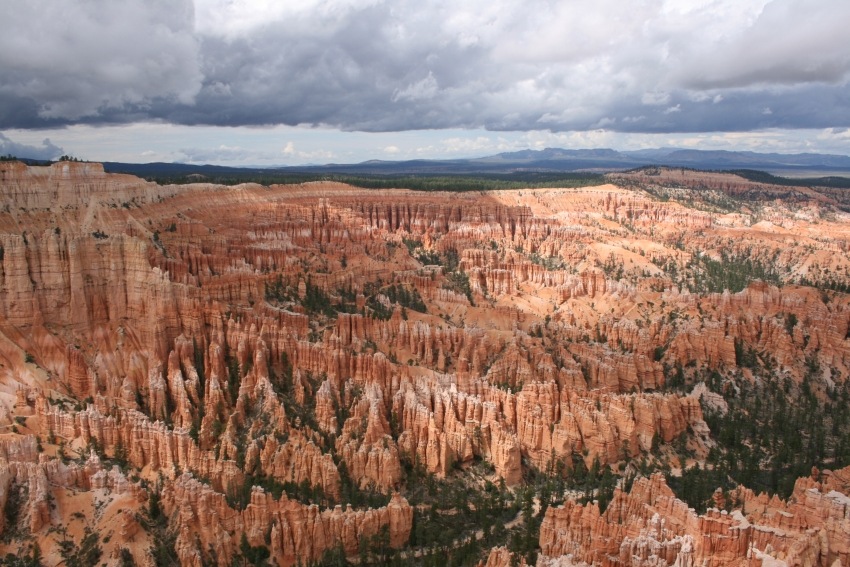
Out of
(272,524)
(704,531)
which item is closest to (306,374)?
(272,524)

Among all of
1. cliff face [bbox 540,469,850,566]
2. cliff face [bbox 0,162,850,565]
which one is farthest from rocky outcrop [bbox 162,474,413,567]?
cliff face [bbox 540,469,850,566]

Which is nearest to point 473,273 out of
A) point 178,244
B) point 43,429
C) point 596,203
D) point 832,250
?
point 178,244

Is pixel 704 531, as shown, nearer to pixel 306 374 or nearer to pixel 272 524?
pixel 272 524

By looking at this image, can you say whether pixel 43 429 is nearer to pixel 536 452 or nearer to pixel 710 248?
pixel 536 452

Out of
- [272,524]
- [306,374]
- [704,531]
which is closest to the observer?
[704,531]

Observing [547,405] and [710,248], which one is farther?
[710,248]

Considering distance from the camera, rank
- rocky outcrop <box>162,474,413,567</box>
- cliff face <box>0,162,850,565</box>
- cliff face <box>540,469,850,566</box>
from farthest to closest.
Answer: cliff face <box>0,162,850,565</box>
rocky outcrop <box>162,474,413,567</box>
cliff face <box>540,469,850,566</box>

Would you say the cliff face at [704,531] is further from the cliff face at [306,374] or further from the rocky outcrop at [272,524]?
the rocky outcrop at [272,524]

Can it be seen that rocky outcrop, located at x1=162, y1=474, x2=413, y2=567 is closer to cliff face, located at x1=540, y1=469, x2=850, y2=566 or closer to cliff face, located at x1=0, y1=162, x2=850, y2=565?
cliff face, located at x1=0, y1=162, x2=850, y2=565

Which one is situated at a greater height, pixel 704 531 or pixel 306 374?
pixel 306 374
